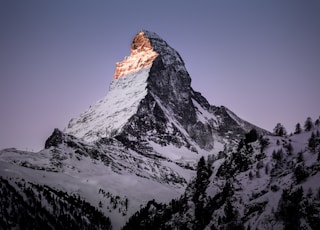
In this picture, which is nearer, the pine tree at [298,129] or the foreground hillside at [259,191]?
the foreground hillside at [259,191]

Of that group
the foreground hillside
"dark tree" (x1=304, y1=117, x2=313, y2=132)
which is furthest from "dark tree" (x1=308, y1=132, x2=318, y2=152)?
"dark tree" (x1=304, y1=117, x2=313, y2=132)

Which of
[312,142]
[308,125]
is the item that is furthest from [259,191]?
[308,125]

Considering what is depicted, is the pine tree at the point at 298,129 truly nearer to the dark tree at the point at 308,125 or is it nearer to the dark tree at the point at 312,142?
the dark tree at the point at 308,125

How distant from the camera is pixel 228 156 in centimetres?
19788

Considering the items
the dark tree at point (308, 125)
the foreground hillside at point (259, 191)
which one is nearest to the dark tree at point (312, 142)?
the foreground hillside at point (259, 191)

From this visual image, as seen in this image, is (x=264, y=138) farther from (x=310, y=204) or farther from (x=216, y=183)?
(x=310, y=204)

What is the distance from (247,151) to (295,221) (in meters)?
61.7

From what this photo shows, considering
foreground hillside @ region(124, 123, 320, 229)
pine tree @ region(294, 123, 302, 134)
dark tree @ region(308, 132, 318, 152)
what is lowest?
foreground hillside @ region(124, 123, 320, 229)

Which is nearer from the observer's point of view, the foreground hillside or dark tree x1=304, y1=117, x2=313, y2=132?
the foreground hillside

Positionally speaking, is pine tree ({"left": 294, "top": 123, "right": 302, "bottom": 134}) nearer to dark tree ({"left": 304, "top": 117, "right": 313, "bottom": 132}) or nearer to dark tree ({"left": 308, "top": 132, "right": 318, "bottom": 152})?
dark tree ({"left": 304, "top": 117, "right": 313, "bottom": 132})

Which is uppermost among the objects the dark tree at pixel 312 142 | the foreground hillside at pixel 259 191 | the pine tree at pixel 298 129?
the pine tree at pixel 298 129

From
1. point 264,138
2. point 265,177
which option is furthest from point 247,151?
point 265,177

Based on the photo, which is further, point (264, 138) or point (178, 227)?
point (264, 138)

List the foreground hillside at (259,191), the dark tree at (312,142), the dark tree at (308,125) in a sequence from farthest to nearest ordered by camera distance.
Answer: the dark tree at (308,125), the dark tree at (312,142), the foreground hillside at (259,191)
